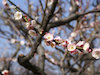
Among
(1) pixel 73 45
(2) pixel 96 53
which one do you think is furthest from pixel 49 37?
(2) pixel 96 53

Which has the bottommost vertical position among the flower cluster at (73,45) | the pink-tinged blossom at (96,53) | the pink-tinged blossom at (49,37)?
the pink-tinged blossom at (96,53)

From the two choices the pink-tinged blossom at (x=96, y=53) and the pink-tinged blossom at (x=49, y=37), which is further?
the pink-tinged blossom at (x=49, y=37)

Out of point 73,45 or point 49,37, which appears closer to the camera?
point 73,45

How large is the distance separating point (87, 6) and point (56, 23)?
1.88 m

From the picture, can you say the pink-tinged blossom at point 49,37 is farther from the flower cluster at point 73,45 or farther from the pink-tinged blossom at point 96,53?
the pink-tinged blossom at point 96,53

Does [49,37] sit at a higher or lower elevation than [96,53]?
higher

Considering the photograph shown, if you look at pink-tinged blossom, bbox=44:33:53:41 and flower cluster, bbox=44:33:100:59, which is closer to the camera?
flower cluster, bbox=44:33:100:59

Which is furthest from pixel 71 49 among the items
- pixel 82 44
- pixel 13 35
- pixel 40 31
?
pixel 13 35

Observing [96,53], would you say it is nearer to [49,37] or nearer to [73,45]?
[73,45]

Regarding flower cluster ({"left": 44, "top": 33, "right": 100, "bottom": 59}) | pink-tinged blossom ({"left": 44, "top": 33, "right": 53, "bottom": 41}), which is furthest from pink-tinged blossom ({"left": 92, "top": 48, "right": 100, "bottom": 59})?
pink-tinged blossom ({"left": 44, "top": 33, "right": 53, "bottom": 41})

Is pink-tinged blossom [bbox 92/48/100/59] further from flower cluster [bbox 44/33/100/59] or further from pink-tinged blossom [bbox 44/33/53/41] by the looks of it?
pink-tinged blossom [bbox 44/33/53/41]

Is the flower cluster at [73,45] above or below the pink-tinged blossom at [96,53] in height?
above

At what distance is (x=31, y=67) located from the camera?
6.01 ft

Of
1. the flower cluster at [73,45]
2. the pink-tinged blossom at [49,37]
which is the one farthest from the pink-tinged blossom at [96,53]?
the pink-tinged blossom at [49,37]
